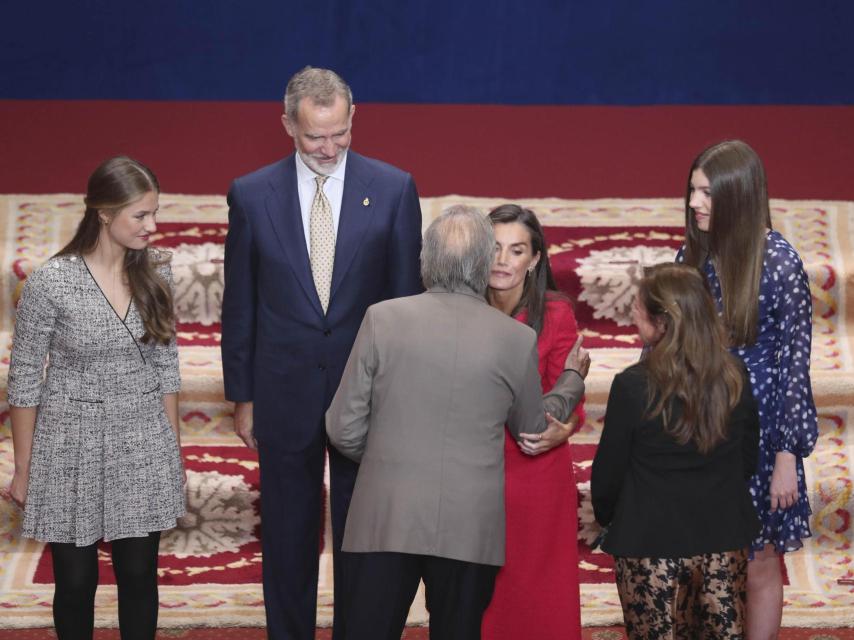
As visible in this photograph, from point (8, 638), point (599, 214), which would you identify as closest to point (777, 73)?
point (599, 214)

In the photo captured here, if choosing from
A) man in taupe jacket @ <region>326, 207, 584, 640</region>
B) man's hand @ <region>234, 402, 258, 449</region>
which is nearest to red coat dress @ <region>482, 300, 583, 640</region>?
man in taupe jacket @ <region>326, 207, 584, 640</region>

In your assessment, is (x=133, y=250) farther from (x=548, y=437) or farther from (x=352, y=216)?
(x=548, y=437)

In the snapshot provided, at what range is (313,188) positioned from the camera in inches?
133

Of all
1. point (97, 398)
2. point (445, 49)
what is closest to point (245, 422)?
point (97, 398)

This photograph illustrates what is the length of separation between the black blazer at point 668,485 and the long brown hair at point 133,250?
1192 millimetres

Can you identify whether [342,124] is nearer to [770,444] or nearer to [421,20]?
[770,444]

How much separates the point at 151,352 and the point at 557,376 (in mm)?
1056

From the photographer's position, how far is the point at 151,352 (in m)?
3.33

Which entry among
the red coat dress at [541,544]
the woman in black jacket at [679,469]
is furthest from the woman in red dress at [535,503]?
the woman in black jacket at [679,469]

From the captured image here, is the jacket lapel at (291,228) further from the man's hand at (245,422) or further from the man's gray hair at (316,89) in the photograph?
the man's hand at (245,422)

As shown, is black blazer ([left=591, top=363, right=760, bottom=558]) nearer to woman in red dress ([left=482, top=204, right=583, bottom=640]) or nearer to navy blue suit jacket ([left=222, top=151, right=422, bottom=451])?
woman in red dress ([left=482, top=204, right=583, bottom=640])

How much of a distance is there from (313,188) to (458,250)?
2.47ft

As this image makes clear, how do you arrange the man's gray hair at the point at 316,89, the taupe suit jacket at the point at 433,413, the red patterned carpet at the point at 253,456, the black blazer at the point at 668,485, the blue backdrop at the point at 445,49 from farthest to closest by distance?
the blue backdrop at the point at 445,49 < the red patterned carpet at the point at 253,456 < the man's gray hair at the point at 316,89 < the black blazer at the point at 668,485 < the taupe suit jacket at the point at 433,413

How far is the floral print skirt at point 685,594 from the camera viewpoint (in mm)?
2949
